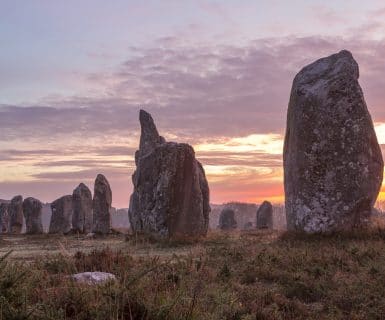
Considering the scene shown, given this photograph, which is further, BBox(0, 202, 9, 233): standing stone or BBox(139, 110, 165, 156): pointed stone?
BBox(0, 202, 9, 233): standing stone

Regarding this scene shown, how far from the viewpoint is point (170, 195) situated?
70.7 ft

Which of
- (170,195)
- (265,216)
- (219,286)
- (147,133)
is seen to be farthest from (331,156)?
(265,216)

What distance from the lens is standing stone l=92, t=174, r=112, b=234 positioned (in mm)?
37969

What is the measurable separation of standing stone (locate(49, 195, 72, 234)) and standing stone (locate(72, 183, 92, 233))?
1.75m

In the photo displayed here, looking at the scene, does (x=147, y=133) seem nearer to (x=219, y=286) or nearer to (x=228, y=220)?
(x=228, y=220)

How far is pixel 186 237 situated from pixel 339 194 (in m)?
6.13

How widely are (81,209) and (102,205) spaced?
552 cm

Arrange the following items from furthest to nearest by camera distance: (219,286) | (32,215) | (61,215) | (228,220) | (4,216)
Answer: (228,220) → (4,216) → (32,215) → (61,215) → (219,286)

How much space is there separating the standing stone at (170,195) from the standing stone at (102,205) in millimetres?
15031

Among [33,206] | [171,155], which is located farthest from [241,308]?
[33,206]

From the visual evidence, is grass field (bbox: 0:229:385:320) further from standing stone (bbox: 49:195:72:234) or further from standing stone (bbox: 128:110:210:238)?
standing stone (bbox: 49:195:72:234)

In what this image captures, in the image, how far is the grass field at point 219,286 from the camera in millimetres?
5961

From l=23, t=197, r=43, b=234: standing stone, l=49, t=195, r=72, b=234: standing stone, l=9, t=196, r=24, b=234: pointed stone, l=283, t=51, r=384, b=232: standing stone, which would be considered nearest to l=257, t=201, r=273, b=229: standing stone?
l=49, t=195, r=72, b=234: standing stone

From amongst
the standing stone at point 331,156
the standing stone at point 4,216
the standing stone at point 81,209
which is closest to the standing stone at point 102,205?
the standing stone at point 81,209
